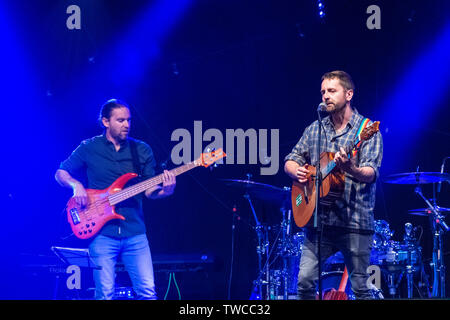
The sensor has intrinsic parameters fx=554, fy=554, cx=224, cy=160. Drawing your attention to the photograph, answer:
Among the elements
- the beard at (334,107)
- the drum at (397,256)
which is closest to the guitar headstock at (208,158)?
the beard at (334,107)

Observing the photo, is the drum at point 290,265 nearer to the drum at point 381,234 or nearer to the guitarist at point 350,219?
the drum at point 381,234

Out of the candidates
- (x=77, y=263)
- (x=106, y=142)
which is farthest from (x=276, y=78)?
(x=77, y=263)

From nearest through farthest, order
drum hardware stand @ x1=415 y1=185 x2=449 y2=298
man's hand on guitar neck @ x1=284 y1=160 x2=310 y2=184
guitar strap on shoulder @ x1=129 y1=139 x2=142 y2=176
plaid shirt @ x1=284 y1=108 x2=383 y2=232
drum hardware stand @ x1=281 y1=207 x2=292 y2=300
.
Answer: plaid shirt @ x1=284 y1=108 x2=383 y2=232 → man's hand on guitar neck @ x1=284 y1=160 x2=310 y2=184 → guitar strap on shoulder @ x1=129 y1=139 x2=142 y2=176 → drum hardware stand @ x1=415 y1=185 x2=449 y2=298 → drum hardware stand @ x1=281 y1=207 x2=292 y2=300

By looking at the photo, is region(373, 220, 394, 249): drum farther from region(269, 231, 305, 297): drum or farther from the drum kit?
region(269, 231, 305, 297): drum

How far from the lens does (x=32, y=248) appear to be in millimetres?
7828

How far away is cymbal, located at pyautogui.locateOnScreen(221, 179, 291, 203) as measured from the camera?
255 inches

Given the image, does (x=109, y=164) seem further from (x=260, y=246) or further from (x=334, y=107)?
(x=260, y=246)

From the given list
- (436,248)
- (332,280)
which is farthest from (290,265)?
(436,248)

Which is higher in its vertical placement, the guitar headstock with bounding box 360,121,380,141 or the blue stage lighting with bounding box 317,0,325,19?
the blue stage lighting with bounding box 317,0,325,19

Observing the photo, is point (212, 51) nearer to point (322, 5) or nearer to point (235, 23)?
point (235, 23)

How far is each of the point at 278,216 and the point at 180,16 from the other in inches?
129

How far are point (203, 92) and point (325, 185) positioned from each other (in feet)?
13.9

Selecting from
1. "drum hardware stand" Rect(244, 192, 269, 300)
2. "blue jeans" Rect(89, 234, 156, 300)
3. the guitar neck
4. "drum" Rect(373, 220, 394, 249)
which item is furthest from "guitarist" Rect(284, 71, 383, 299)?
"drum" Rect(373, 220, 394, 249)
